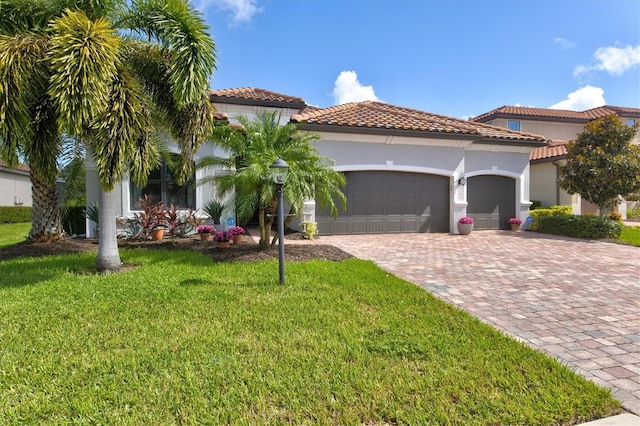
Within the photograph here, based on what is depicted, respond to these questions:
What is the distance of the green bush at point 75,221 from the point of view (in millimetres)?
12766

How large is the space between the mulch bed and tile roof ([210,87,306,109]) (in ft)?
25.4

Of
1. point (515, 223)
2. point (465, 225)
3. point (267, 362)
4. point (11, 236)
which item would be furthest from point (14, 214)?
point (515, 223)

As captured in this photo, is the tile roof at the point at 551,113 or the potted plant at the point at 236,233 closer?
the potted plant at the point at 236,233

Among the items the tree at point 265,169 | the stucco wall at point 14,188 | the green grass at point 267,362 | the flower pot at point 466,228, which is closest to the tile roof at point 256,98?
the tree at point 265,169

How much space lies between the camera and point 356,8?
993 cm

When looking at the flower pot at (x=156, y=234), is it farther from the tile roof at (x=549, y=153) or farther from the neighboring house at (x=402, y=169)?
the tile roof at (x=549, y=153)

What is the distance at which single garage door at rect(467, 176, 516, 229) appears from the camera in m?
15.6

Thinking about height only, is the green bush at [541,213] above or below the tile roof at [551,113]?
below

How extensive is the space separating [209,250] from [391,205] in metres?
8.03

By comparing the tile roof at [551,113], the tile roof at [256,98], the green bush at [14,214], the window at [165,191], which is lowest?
the green bush at [14,214]

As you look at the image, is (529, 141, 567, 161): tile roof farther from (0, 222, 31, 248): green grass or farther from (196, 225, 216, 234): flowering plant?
(0, 222, 31, 248): green grass

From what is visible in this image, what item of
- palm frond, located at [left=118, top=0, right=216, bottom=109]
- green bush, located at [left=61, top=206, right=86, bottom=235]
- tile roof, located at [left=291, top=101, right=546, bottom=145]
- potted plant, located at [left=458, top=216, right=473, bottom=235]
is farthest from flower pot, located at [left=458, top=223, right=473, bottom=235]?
green bush, located at [left=61, top=206, right=86, bottom=235]

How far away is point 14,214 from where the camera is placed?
23.5 metres

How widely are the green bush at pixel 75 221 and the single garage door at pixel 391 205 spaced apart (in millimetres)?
9453
